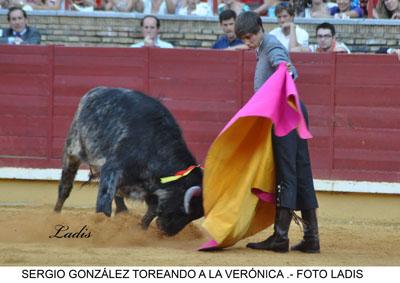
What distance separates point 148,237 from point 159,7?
483 cm

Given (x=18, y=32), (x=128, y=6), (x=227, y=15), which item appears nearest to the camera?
(x=227, y=15)

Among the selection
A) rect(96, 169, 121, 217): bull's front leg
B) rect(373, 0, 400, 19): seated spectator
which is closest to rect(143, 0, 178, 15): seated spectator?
rect(373, 0, 400, 19): seated spectator

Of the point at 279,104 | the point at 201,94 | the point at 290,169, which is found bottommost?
the point at 290,169

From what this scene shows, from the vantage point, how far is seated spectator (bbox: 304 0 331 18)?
36.6 feet

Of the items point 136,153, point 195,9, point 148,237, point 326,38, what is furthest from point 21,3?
point 148,237

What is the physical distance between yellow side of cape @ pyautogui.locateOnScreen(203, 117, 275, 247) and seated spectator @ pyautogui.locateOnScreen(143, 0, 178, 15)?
4.89 m

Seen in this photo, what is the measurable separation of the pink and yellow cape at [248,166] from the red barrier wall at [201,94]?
2788 millimetres

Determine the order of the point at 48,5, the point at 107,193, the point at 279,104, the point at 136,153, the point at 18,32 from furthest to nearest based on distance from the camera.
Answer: the point at 48,5 → the point at 18,32 → the point at 136,153 → the point at 107,193 → the point at 279,104

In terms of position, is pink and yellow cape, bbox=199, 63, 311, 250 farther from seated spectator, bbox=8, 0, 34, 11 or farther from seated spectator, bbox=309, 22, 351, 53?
seated spectator, bbox=8, 0, 34, 11

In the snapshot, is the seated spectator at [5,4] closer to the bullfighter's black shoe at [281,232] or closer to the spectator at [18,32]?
the spectator at [18,32]

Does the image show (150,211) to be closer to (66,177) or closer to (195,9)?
(66,177)

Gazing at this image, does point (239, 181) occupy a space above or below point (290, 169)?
below

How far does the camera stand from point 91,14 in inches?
456

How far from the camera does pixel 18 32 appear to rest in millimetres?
10430
